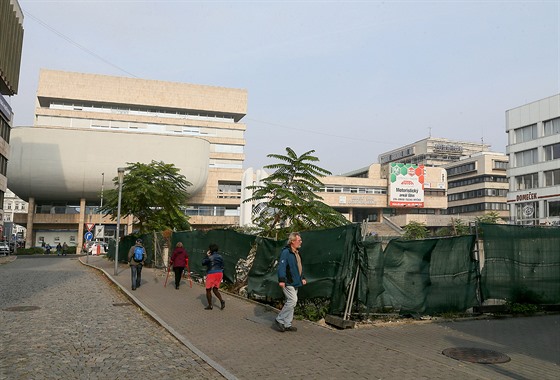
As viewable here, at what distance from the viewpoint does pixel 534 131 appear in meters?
60.7

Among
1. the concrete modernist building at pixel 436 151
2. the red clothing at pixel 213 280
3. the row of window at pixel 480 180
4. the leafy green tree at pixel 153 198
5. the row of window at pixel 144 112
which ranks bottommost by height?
the red clothing at pixel 213 280

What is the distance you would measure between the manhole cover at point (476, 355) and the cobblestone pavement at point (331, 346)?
136 mm

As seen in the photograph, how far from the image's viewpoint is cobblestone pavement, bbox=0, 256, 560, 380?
616 centimetres

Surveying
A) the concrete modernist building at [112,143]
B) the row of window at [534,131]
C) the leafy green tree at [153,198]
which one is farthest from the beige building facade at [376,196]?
the leafy green tree at [153,198]

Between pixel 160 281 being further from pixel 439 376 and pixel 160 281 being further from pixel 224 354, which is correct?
pixel 439 376

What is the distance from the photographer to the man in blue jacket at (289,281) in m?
8.72

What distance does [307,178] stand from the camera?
14.6 meters

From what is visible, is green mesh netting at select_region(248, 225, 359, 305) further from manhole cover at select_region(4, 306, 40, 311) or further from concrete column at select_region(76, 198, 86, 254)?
concrete column at select_region(76, 198, 86, 254)

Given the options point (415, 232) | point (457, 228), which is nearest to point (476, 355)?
point (457, 228)

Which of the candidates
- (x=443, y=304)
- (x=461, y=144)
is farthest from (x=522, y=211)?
(x=461, y=144)

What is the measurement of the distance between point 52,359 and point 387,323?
6.03 metres

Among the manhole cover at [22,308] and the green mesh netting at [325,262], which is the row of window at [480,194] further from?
the manhole cover at [22,308]

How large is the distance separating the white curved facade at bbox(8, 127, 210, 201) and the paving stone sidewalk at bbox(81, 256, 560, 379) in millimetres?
65686

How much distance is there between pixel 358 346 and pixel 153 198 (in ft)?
76.0
